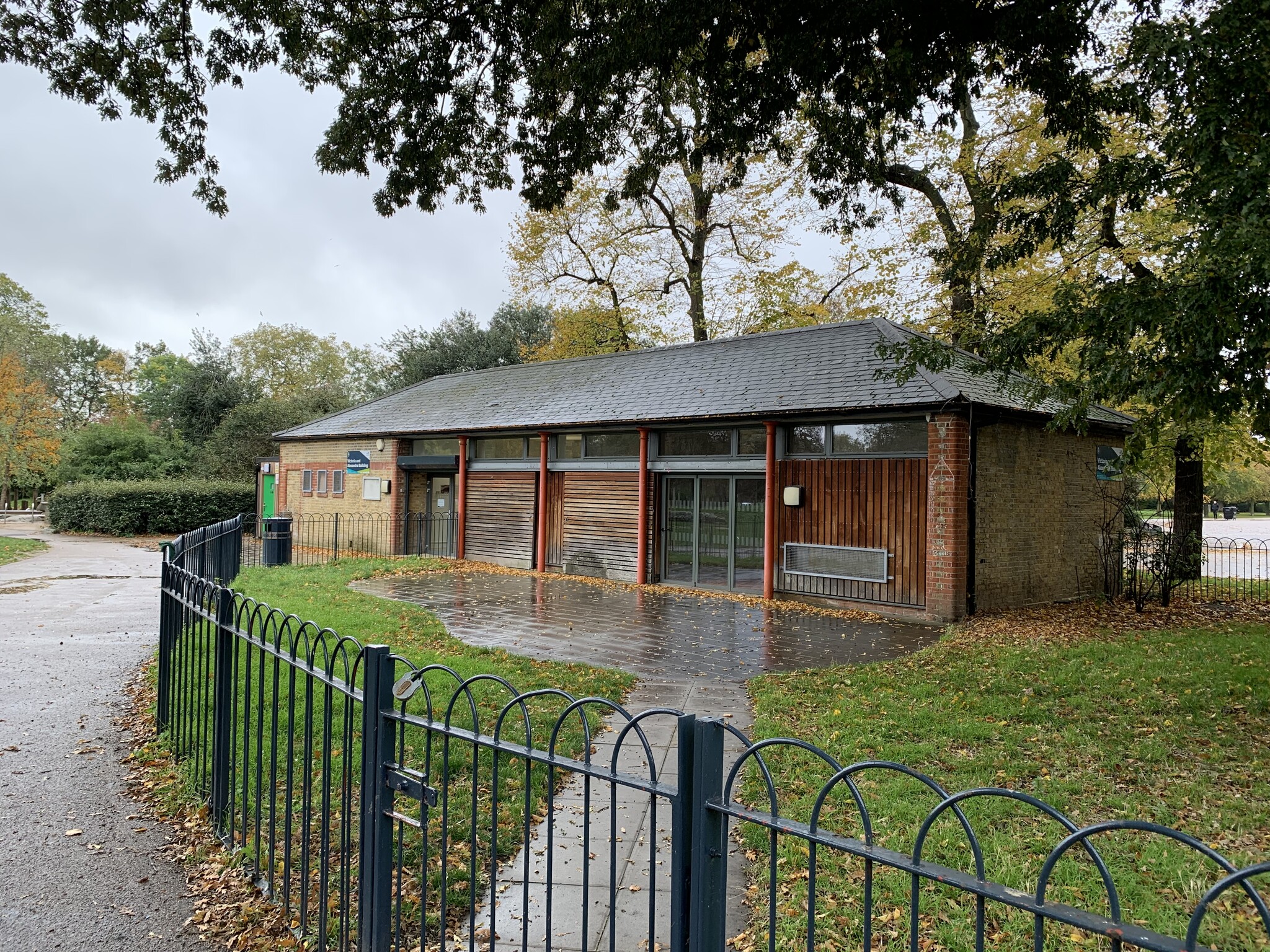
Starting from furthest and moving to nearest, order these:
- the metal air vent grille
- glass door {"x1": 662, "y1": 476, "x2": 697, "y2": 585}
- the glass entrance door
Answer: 1. glass door {"x1": 662, "y1": 476, "x2": 697, "y2": 585}
2. the glass entrance door
3. the metal air vent grille

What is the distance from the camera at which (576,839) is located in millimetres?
3953

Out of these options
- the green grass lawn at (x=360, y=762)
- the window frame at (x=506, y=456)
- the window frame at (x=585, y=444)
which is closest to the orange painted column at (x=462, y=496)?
the window frame at (x=506, y=456)

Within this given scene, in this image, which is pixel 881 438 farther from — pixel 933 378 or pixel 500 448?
pixel 500 448

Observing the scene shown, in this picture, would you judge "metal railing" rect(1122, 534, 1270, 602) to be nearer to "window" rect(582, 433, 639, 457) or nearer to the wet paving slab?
the wet paving slab

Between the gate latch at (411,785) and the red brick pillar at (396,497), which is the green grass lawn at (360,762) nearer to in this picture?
the gate latch at (411,785)

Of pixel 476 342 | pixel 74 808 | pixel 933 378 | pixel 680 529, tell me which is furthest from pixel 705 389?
pixel 476 342

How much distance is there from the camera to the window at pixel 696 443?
14.3 metres

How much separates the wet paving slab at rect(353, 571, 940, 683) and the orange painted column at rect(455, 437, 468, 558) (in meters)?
4.57

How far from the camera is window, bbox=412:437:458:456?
65.4 ft

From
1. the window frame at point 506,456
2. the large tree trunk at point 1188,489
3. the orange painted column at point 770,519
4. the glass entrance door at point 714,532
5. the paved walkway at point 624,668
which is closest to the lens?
the paved walkway at point 624,668

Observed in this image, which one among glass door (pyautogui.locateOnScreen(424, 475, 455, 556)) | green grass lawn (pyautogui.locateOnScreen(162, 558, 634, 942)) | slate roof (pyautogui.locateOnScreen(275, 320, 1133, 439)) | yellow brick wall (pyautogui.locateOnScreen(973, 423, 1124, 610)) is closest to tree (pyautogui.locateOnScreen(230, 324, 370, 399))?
slate roof (pyautogui.locateOnScreen(275, 320, 1133, 439))

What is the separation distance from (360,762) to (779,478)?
994 cm

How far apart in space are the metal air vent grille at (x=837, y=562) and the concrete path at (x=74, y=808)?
9318mm

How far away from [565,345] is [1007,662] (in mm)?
23415
